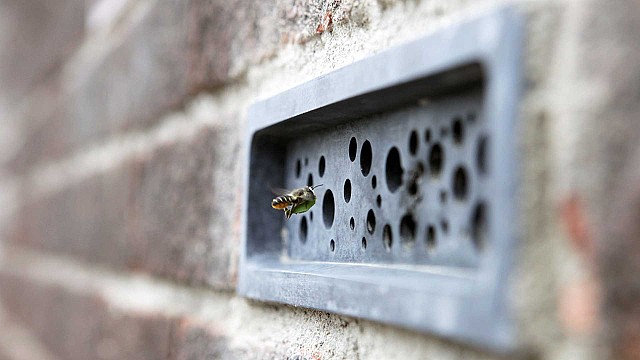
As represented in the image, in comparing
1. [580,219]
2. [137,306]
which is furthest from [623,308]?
[137,306]

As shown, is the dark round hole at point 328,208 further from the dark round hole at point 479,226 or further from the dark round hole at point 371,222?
the dark round hole at point 479,226

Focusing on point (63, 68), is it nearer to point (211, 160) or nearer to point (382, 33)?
point (211, 160)

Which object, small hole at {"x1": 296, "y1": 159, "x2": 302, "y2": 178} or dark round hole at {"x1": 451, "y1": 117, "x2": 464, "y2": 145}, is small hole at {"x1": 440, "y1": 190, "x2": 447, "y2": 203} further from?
small hole at {"x1": 296, "y1": 159, "x2": 302, "y2": 178}

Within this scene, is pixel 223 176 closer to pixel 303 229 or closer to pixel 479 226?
pixel 303 229

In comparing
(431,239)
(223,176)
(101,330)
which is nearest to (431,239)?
(431,239)

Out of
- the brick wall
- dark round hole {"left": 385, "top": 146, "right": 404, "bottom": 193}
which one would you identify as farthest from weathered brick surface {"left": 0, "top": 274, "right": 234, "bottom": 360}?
dark round hole {"left": 385, "top": 146, "right": 404, "bottom": 193}
